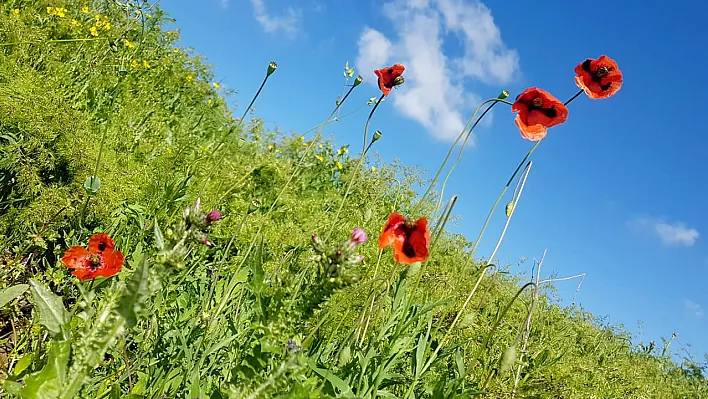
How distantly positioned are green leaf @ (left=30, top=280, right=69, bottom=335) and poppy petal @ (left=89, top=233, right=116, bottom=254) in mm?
577

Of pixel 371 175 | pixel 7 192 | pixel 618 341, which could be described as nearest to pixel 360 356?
pixel 7 192

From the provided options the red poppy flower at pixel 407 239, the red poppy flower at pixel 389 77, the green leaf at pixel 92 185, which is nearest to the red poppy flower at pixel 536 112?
the red poppy flower at pixel 389 77

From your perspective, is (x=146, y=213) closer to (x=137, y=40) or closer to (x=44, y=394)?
(x=44, y=394)

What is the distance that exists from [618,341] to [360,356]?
4.10 m

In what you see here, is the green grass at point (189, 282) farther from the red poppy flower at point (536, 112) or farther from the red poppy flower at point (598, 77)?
the red poppy flower at point (598, 77)

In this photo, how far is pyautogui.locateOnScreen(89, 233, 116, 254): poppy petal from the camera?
165 cm

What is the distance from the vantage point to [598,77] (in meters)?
1.82

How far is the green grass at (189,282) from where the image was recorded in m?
0.99

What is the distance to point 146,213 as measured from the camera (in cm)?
223

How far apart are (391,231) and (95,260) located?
80 cm

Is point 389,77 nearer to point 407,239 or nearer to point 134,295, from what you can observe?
point 407,239

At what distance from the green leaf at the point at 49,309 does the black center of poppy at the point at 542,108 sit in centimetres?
132

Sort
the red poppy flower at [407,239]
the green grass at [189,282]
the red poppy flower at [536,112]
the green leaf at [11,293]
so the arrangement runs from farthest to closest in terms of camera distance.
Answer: the red poppy flower at [536,112]
the green leaf at [11,293]
the red poppy flower at [407,239]
the green grass at [189,282]

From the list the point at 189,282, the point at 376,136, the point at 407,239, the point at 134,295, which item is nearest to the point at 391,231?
the point at 407,239
